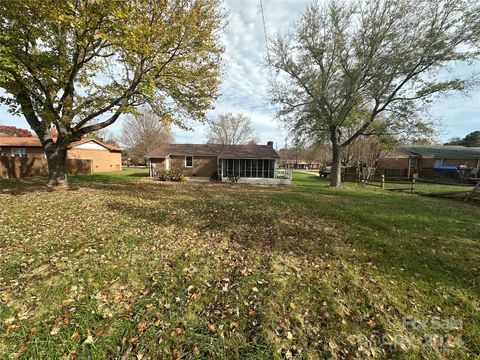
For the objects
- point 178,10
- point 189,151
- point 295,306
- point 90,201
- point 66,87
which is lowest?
point 295,306

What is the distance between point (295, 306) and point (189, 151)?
22991 millimetres

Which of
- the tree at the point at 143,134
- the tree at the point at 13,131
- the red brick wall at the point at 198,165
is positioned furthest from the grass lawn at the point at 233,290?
the tree at the point at 13,131

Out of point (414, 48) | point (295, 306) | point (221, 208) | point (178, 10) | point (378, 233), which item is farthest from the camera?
point (414, 48)

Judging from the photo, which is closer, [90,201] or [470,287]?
[470,287]

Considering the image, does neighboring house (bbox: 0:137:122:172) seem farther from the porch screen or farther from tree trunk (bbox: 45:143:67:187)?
the porch screen

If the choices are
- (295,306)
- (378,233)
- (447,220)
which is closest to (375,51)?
(447,220)

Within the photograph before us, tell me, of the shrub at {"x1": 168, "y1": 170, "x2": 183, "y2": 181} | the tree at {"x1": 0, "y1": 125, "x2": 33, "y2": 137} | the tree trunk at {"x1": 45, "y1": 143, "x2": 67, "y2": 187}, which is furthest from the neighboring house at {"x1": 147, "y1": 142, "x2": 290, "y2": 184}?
the tree at {"x1": 0, "y1": 125, "x2": 33, "y2": 137}

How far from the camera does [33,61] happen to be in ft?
25.4

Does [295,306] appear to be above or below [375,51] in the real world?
below

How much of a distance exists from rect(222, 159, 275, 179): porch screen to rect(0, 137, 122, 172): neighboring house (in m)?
16.0

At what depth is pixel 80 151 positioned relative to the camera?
1006 inches

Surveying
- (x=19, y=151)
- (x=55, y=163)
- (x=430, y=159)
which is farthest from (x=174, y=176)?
(x=430, y=159)

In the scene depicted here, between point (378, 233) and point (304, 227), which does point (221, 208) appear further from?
point (378, 233)

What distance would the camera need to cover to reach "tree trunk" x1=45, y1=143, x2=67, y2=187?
35.6ft
